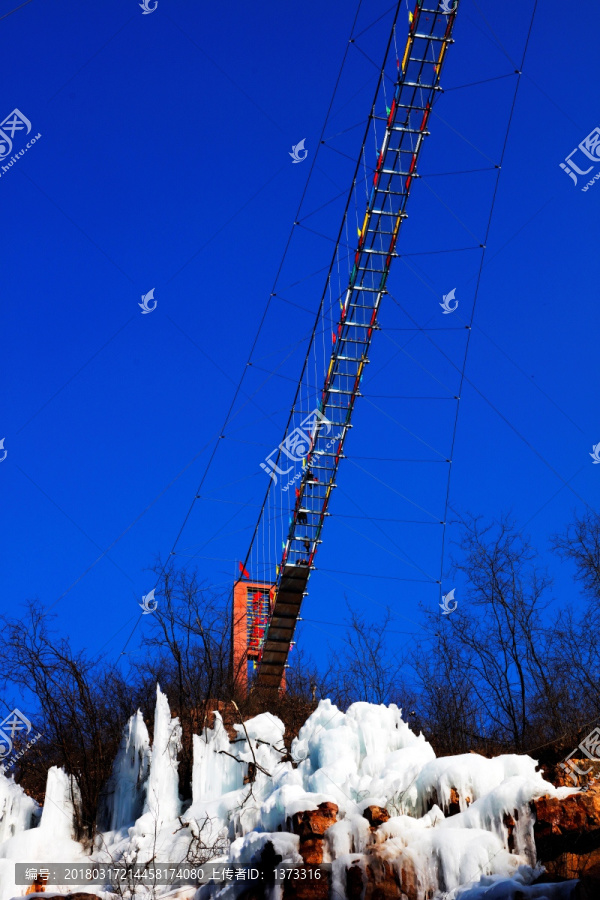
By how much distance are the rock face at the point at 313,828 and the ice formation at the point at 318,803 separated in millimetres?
156

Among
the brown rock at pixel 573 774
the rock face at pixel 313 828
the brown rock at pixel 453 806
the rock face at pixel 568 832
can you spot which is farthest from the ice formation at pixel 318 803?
the brown rock at pixel 573 774

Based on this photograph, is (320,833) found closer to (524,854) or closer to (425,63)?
(524,854)

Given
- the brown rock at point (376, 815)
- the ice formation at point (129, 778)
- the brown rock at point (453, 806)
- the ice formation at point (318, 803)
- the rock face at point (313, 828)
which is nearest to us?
the ice formation at point (318, 803)

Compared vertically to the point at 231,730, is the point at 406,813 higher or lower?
lower

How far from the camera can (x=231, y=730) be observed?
2666cm

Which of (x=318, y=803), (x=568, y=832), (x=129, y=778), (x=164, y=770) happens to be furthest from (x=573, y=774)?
(x=129, y=778)

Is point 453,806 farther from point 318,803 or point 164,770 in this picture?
point 164,770

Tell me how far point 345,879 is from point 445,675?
759 inches

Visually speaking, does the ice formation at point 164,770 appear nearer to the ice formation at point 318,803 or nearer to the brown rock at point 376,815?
the ice formation at point 318,803

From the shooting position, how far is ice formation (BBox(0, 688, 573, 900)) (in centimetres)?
1823

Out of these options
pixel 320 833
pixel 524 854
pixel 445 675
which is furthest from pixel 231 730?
pixel 445 675

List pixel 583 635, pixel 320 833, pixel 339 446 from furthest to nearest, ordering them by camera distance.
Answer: pixel 583 635 < pixel 339 446 < pixel 320 833

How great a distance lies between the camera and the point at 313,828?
773 inches

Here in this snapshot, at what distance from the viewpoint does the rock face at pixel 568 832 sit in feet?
58.0
